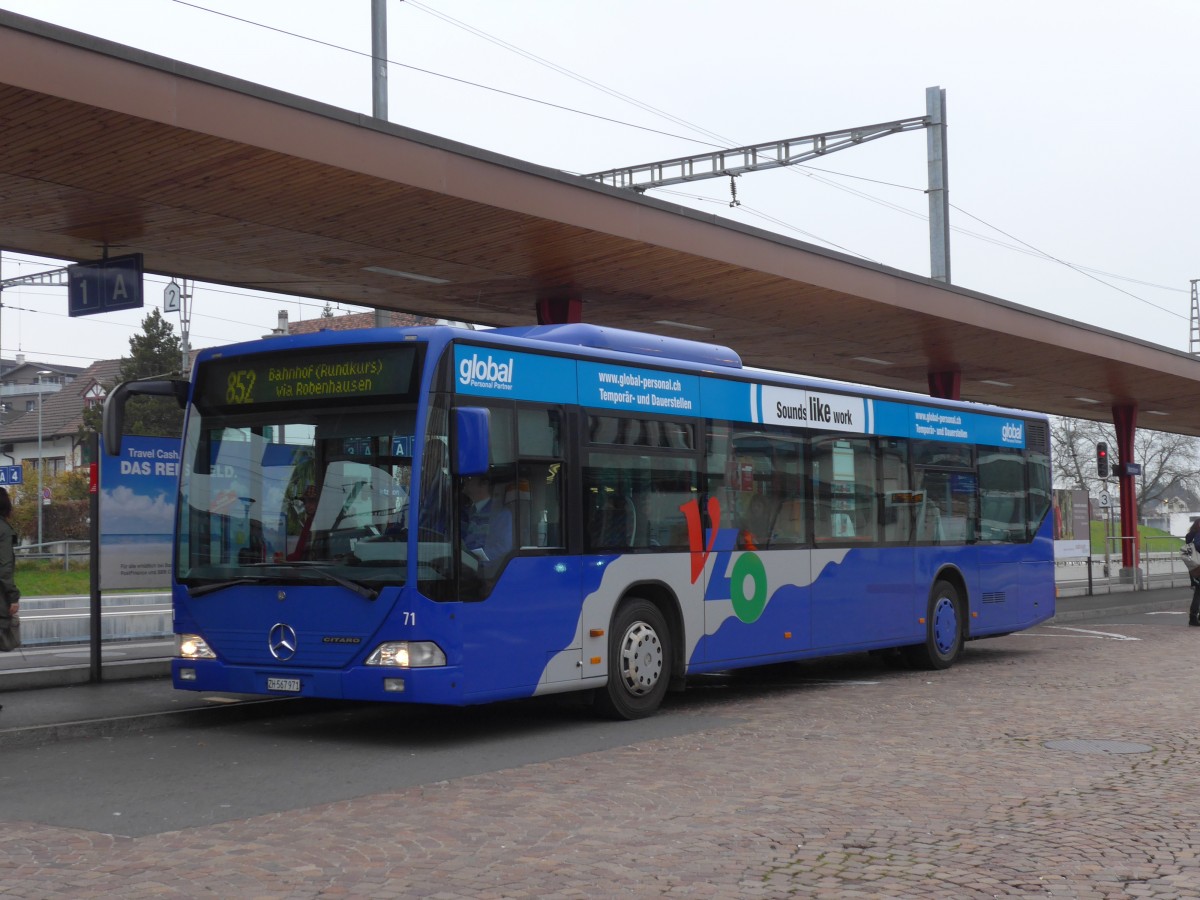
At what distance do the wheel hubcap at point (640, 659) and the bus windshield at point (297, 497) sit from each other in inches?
96.8

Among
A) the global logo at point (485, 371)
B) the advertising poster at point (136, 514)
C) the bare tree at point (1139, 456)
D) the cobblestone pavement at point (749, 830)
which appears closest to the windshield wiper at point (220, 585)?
the global logo at point (485, 371)

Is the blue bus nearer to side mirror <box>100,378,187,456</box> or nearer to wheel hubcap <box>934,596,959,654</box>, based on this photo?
side mirror <box>100,378,187,456</box>

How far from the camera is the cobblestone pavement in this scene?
6215 mm

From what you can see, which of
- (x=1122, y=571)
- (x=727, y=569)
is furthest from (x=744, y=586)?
(x=1122, y=571)

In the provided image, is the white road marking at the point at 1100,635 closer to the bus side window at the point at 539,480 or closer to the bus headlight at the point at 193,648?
the bus side window at the point at 539,480

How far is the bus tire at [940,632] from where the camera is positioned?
16.3 metres

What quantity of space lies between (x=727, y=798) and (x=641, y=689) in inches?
145

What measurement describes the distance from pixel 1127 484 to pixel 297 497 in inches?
1255

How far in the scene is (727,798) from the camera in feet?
26.9

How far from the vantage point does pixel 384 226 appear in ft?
51.4

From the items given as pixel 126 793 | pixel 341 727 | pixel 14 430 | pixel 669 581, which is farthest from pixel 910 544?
pixel 14 430

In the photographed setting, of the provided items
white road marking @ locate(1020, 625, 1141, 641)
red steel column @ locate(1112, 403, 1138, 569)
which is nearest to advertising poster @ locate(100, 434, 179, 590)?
white road marking @ locate(1020, 625, 1141, 641)

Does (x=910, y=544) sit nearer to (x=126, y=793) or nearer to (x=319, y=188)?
(x=319, y=188)

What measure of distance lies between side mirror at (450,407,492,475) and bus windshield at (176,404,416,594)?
338 mm
